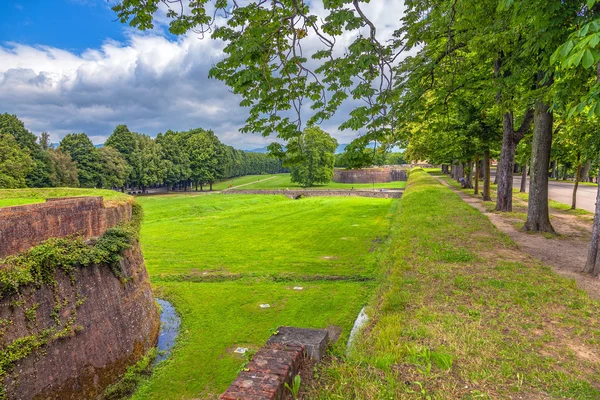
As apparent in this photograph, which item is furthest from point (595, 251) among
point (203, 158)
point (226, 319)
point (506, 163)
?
point (203, 158)

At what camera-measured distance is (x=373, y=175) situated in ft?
250

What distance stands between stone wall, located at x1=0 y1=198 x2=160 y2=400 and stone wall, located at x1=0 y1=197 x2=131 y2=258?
0.05 feet

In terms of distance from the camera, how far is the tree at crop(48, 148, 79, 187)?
40.2m

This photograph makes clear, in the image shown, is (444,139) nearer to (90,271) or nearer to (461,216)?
(461,216)

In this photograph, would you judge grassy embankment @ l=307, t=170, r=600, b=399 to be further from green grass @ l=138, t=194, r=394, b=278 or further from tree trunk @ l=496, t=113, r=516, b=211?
tree trunk @ l=496, t=113, r=516, b=211

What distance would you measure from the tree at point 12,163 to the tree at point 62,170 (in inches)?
104

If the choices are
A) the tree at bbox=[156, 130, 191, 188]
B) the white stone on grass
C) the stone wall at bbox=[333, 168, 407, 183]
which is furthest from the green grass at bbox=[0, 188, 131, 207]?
the stone wall at bbox=[333, 168, 407, 183]

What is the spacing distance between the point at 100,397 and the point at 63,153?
46237 mm

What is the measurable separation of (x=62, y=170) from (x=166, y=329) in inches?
1595

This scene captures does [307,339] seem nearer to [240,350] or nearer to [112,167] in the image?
[240,350]

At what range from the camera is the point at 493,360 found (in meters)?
3.97

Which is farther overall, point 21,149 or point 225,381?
point 21,149

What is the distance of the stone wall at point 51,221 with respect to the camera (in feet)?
21.4

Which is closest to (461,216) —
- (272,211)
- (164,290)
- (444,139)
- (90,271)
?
(444,139)
